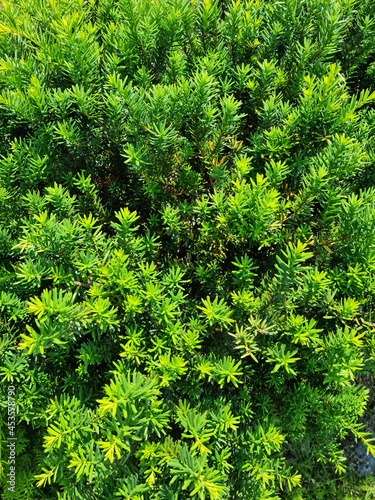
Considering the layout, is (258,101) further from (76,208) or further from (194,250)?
(76,208)

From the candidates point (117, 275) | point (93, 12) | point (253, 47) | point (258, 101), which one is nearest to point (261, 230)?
point (117, 275)

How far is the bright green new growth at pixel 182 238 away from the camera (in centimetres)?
176

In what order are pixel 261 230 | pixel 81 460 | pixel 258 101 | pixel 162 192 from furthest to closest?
pixel 258 101 → pixel 162 192 → pixel 261 230 → pixel 81 460

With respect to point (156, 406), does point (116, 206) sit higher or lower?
higher

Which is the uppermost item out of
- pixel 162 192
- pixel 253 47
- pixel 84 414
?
pixel 253 47

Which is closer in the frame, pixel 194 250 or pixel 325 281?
pixel 325 281

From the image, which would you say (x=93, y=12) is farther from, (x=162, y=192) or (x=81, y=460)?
(x=81, y=460)

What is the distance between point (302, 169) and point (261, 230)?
567mm

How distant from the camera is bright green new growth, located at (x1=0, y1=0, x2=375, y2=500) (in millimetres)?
1759

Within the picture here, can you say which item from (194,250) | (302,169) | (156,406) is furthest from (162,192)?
(156,406)

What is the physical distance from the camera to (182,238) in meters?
2.12

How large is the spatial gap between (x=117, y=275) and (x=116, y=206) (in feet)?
2.47

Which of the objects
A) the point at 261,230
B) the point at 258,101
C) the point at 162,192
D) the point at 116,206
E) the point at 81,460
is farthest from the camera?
the point at 116,206

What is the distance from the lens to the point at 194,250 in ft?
6.98
